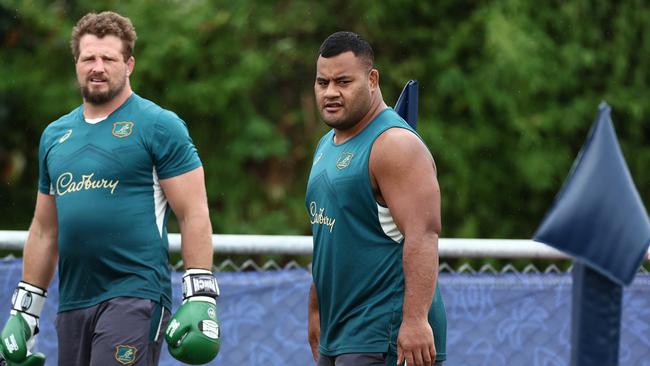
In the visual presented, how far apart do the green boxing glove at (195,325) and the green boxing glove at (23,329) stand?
2.32 ft

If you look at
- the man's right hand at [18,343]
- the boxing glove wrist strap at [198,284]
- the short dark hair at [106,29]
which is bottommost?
the man's right hand at [18,343]

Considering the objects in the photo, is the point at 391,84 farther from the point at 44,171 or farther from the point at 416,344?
the point at 416,344

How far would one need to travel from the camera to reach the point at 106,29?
13.8 feet

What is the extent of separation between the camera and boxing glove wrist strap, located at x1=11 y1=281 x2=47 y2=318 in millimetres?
4402

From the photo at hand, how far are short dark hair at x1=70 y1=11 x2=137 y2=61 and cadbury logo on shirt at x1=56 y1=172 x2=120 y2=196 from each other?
51cm

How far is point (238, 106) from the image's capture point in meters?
10.7

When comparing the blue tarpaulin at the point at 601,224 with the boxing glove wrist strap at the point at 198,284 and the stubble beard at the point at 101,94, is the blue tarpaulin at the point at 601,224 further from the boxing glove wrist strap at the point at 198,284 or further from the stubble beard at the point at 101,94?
the stubble beard at the point at 101,94

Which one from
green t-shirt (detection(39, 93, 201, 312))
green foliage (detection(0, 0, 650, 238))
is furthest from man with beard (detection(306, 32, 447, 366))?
green foliage (detection(0, 0, 650, 238))

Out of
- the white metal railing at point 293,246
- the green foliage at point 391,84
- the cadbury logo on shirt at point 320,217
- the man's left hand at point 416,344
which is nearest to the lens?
the man's left hand at point 416,344

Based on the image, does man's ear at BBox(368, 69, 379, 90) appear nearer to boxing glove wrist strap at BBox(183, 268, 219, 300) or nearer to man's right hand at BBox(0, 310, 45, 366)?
boxing glove wrist strap at BBox(183, 268, 219, 300)

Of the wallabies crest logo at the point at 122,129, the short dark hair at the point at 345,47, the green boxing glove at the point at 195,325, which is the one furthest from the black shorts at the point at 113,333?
the short dark hair at the point at 345,47

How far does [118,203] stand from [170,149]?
0.96ft

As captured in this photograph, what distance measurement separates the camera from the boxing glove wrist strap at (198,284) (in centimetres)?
403

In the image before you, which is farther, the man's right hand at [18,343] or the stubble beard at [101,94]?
the man's right hand at [18,343]
